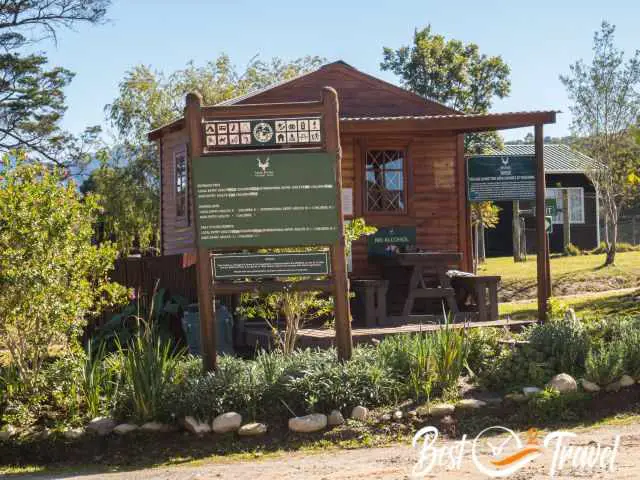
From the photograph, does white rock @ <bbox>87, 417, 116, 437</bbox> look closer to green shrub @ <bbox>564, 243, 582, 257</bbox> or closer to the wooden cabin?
the wooden cabin

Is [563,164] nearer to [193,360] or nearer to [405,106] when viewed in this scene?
[405,106]

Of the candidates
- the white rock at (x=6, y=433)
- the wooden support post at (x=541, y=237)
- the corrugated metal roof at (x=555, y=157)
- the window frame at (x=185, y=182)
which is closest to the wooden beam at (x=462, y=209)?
the wooden support post at (x=541, y=237)

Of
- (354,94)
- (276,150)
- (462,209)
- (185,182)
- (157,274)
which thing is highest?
(354,94)

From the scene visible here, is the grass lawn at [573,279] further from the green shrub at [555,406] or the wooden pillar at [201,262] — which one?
the wooden pillar at [201,262]

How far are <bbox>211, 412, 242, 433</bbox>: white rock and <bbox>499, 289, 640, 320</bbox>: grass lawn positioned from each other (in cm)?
788

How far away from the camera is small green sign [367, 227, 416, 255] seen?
1603cm

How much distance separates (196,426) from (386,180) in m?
8.81

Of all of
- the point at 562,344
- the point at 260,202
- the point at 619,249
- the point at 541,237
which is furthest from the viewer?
the point at 619,249

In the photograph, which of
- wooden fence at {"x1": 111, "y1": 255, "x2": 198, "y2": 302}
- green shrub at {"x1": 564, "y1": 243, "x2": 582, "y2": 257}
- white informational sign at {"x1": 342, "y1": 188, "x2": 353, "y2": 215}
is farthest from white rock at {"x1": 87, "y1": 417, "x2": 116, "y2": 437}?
green shrub at {"x1": 564, "y1": 243, "x2": 582, "y2": 257}

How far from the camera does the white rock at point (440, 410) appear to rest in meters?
8.38

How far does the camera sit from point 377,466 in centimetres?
695

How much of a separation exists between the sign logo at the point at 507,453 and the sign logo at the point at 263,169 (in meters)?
2.90

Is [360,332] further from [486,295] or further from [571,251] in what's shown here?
[571,251]

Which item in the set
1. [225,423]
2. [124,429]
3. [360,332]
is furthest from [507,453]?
[360,332]
